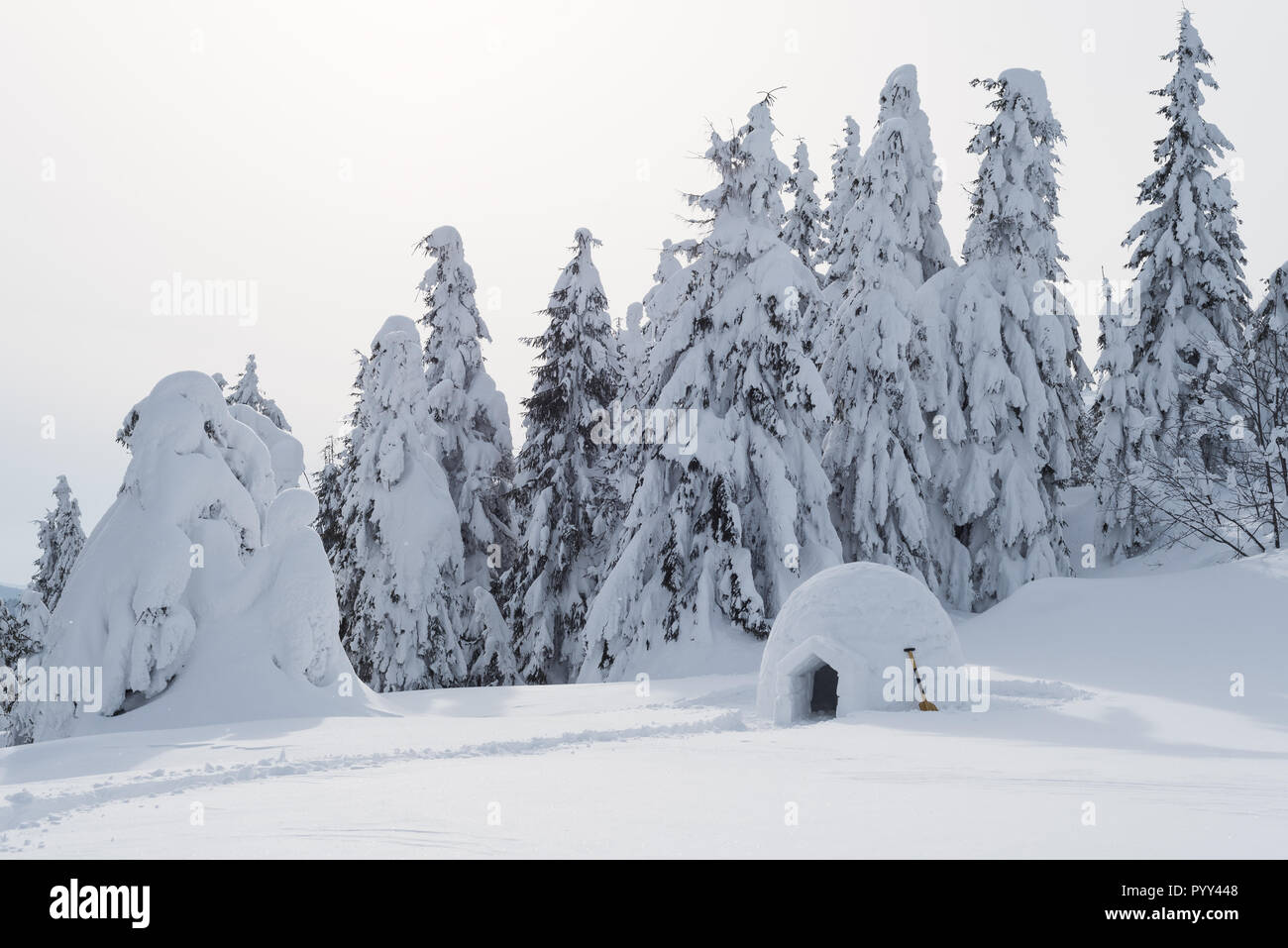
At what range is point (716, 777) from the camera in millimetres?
6945

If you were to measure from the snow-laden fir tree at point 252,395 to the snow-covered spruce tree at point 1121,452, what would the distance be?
82.6 ft

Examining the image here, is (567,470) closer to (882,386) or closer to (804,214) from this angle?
(882,386)

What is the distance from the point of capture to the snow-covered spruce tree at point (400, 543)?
74.5ft

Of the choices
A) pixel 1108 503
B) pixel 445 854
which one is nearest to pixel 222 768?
pixel 445 854

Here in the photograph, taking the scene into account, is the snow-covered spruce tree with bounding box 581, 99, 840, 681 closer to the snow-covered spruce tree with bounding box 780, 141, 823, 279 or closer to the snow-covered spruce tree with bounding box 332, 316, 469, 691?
the snow-covered spruce tree with bounding box 332, 316, 469, 691

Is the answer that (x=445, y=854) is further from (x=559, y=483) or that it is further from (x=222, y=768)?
(x=559, y=483)

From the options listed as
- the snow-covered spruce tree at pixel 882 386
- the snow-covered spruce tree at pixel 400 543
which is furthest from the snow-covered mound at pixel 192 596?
the snow-covered spruce tree at pixel 882 386

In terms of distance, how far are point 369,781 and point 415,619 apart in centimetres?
1595

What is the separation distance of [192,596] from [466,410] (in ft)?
44.6

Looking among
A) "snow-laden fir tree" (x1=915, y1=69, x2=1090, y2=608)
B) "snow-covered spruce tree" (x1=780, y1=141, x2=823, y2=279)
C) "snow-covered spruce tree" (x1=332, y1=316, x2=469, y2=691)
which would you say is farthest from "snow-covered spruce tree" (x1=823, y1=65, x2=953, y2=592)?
"snow-covered spruce tree" (x1=332, y1=316, x2=469, y2=691)

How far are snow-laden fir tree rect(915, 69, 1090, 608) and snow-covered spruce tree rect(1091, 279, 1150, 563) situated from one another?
2248 millimetres

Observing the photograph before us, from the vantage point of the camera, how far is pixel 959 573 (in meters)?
23.1

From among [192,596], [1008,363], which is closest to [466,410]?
[192,596]

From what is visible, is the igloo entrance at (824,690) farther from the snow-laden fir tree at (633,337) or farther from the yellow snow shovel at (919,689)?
the snow-laden fir tree at (633,337)
